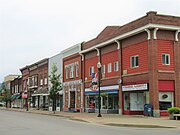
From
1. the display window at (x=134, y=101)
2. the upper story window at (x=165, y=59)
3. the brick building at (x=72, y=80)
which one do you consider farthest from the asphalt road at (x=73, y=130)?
the brick building at (x=72, y=80)

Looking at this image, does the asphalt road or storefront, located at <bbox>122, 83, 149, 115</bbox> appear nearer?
the asphalt road

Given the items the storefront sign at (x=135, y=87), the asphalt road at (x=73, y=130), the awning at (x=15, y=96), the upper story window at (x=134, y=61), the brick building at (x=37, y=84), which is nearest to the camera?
the asphalt road at (x=73, y=130)

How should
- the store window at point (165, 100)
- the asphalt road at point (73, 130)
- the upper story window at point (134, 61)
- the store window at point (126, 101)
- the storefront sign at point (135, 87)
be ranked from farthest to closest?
the store window at point (126, 101)
the upper story window at point (134, 61)
the storefront sign at point (135, 87)
the store window at point (165, 100)
the asphalt road at point (73, 130)

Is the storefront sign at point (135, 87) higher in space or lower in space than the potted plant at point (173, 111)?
higher

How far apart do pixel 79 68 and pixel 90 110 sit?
6.65 m

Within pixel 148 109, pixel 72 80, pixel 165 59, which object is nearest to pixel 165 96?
pixel 148 109

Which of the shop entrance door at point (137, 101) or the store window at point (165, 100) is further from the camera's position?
the shop entrance door at point (137, 101)

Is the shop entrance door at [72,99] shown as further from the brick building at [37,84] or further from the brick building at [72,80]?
the brick building at [37,84]

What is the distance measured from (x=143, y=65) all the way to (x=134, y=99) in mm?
4116

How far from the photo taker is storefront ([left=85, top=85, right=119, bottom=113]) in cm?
3666

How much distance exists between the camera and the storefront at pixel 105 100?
3666cm

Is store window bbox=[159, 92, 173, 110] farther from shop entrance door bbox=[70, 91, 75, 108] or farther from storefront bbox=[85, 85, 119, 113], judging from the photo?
shop entrance door bbox=[70, 91, 75, 108]

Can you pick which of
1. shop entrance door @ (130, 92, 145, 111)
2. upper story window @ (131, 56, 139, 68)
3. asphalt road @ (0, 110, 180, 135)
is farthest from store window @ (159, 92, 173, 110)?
asphalt road @ (0, 110, 180, 135)

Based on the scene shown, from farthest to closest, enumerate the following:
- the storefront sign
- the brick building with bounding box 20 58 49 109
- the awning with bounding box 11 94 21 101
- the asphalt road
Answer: the awning with bounding box 11 94 21 101, the brick building with bounding box 20 58 49 109, the storefront sign, the asphalt road
